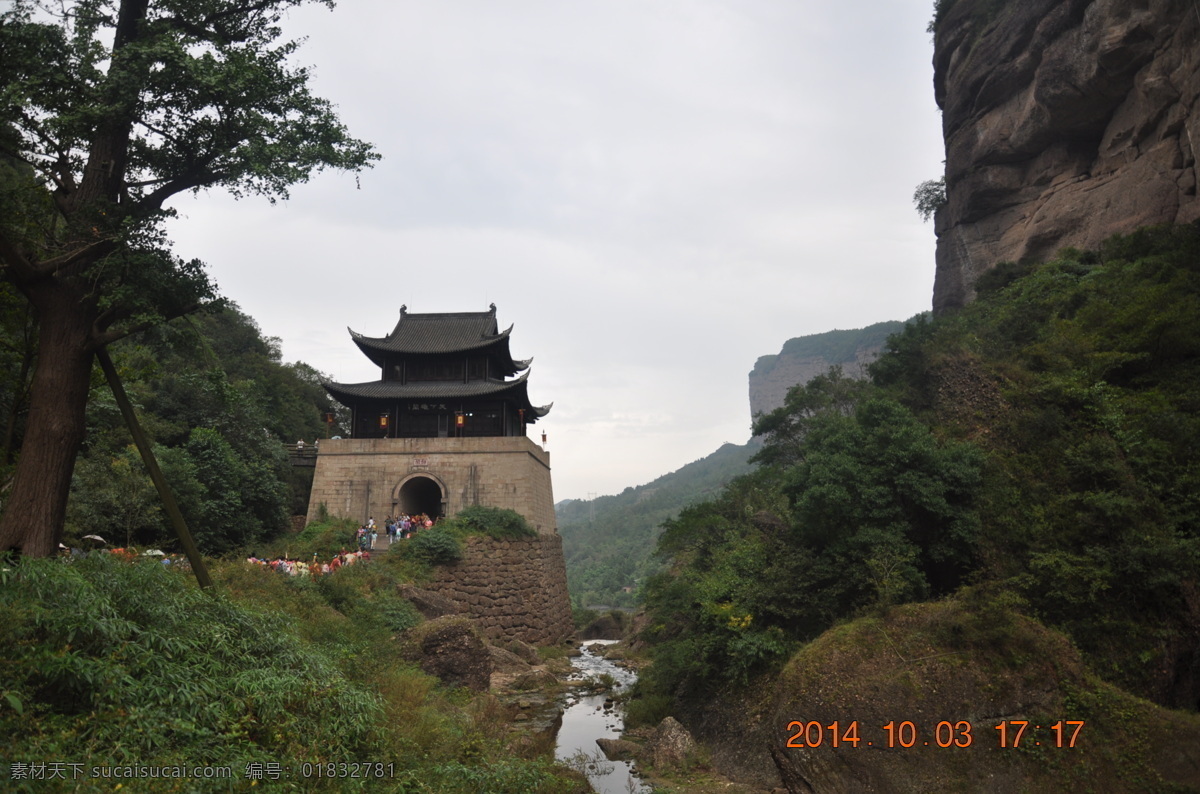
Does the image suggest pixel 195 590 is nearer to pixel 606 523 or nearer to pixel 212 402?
pixel 212 402

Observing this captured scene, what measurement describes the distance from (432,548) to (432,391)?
7048 mm

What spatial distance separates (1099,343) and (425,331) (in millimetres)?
22149

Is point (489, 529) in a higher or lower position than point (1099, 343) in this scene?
lower

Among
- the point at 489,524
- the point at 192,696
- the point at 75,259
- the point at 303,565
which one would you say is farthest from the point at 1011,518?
the point at 489,524

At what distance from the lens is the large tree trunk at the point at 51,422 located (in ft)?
21.6

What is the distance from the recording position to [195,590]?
7844mm

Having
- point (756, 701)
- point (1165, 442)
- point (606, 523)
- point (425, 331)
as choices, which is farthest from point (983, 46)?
point (606, 523)

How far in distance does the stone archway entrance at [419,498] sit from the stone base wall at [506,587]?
3.74 metres

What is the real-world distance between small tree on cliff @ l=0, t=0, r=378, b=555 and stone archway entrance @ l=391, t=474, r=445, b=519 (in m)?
16.5

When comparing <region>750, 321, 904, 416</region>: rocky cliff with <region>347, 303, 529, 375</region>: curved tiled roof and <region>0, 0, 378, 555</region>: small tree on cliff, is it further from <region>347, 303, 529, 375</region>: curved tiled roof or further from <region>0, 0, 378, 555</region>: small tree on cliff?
<region>0, 0, 378, 555</region>: small tree on cliff

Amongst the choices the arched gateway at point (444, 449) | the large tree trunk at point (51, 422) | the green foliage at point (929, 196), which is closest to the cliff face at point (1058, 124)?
the green foliage at point (929, 196)

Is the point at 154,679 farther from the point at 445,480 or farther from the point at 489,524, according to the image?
the point at 445,480

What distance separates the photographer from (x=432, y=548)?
19375 millimetres

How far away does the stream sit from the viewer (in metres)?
10.5
